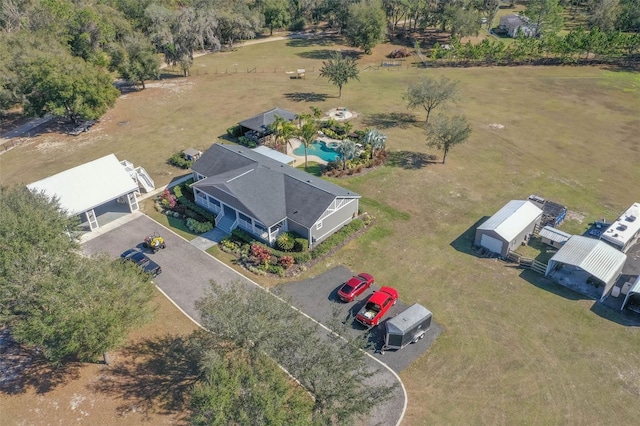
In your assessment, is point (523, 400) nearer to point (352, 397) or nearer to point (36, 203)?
point (352, 397)

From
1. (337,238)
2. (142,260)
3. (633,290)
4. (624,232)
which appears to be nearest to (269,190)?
(337,238)

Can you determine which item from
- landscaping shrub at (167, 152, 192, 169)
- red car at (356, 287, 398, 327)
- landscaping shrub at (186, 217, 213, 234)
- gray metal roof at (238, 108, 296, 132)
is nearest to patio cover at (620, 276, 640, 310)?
red car at (356, 287, 398, 327)

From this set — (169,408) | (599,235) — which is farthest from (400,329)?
(599,235)

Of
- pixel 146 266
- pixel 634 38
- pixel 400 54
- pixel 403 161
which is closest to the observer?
pixel 146 266

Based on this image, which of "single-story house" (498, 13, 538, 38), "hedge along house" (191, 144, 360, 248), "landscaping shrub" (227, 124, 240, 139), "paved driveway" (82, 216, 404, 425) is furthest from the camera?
"single-story house" (498, 13, 538, 38)

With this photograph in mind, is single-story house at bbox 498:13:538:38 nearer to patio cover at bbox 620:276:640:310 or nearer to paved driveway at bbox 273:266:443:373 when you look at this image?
patio cover at bbox 620:276:640:310

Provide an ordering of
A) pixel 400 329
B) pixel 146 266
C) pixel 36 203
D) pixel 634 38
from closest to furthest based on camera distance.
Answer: pixel 400 329
pixel 36 203
pixel 146 266
pixel 634 38

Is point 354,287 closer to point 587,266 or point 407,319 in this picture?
point 407,319
